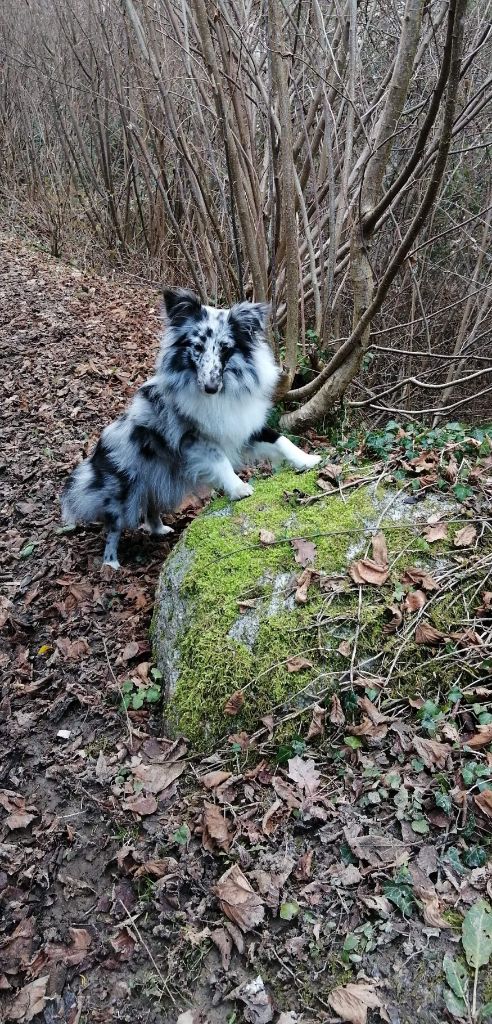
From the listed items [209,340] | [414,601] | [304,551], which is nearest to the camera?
[414,601]

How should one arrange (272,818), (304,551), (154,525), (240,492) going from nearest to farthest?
(272,818), (304,551), (240,492), (154,525)

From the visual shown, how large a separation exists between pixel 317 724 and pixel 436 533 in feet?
3.61

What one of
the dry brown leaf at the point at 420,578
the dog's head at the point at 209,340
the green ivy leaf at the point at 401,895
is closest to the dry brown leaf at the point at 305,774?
the green ivy leaf at the point at 401,895

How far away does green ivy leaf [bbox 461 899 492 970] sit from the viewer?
2.03 m

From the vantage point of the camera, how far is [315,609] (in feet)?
10.2

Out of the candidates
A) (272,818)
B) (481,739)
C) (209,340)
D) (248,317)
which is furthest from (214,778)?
(248,317)

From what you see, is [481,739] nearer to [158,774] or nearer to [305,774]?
[305,774]

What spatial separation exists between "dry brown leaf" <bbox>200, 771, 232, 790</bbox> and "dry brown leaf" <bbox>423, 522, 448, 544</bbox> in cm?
146

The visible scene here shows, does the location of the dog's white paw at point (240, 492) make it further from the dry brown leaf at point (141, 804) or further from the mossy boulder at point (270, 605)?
the dry brown leaf at point (141, 804)

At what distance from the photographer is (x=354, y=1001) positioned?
2070mm

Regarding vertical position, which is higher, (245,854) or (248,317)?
(248,317)

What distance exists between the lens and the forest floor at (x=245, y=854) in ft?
7.13

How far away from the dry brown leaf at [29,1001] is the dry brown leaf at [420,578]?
2218 millimetres

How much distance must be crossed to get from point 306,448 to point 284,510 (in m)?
1.38
